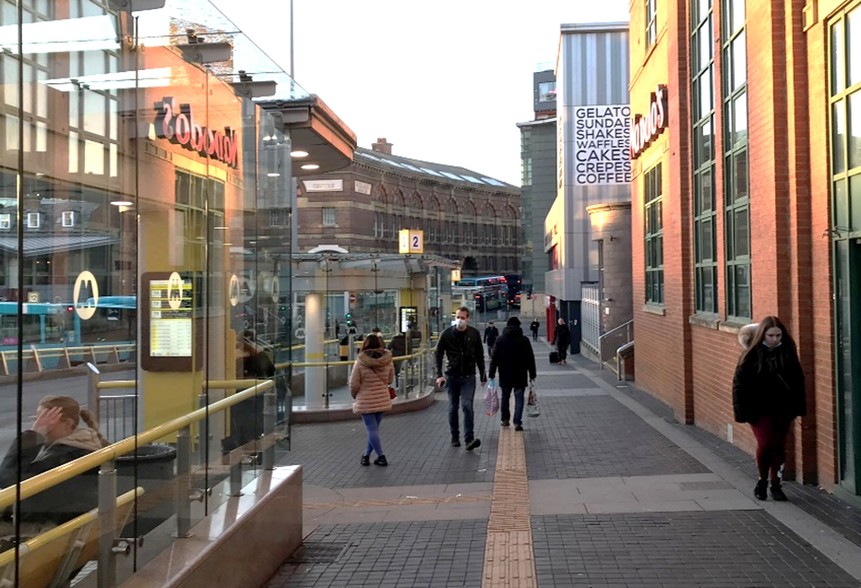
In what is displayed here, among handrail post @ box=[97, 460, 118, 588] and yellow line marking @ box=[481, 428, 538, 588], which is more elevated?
handrail post @ box=[97, 460, 118, 588]

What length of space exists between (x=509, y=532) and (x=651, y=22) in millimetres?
11640

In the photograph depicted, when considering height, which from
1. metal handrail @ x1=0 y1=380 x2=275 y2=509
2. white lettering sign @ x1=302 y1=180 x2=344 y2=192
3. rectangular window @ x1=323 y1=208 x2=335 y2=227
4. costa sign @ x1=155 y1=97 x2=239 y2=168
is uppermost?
white lettering sign @ x1=302 y1=180 x2=344 y2=192

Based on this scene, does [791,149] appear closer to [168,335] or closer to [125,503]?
[168,335]

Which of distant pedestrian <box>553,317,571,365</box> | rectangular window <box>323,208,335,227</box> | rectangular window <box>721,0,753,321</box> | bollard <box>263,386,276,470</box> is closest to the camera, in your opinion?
bollard <box>263,386,276,470</box>

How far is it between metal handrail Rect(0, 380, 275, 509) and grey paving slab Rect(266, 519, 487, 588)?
1.27m

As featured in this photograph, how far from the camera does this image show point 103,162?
4145 mm

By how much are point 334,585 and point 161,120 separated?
3.01 meters

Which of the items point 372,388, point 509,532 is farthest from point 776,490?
point 372,388

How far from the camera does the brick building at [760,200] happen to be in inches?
290

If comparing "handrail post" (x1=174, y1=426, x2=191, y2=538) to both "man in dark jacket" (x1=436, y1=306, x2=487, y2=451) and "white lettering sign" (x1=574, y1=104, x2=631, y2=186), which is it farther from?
"white lettering sign" (x1=574, y1=104, x2=631, y2=186)

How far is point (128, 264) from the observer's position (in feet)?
14.4

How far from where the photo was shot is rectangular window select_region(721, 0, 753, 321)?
32.6ft

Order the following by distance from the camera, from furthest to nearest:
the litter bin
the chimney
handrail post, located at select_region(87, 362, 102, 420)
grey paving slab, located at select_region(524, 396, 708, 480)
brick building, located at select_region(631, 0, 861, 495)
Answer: the chimney → grey paving slab, located at select_region(524, 396, 708, 480) → brick building, located at select_region(631, 0, 861, 495) → the litter bin → handrail post, located at select_region(87, 362, 102, 420)

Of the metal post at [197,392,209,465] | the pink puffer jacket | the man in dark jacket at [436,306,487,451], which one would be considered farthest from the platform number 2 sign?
the metal post at [197,392,209,465]
